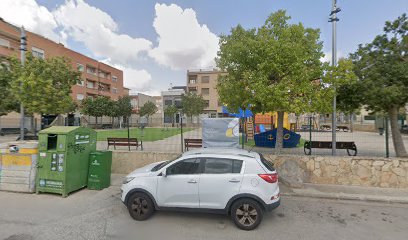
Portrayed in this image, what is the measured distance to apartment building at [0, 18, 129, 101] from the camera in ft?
96.9

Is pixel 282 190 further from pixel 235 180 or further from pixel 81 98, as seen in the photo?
pixel 81 98

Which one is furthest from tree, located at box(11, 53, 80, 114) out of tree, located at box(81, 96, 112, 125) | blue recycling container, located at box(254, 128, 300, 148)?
tree, located at box(81, 96, 112, 125)

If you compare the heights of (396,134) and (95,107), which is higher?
(95,107)

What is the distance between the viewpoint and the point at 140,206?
4.76 metres

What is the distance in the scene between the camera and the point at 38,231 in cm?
421

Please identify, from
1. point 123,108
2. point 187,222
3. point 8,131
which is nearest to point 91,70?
point 123,108

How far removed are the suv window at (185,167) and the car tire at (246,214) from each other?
1.13 metres

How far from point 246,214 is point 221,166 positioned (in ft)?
3.59

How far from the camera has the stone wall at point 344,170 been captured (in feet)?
22.8

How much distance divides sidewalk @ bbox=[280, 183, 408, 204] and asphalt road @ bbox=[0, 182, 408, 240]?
0.20 m

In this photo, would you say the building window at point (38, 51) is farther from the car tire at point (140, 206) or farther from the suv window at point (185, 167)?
the suv window at point (185, 167)

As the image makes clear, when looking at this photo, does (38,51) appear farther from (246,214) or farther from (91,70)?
(246,214)

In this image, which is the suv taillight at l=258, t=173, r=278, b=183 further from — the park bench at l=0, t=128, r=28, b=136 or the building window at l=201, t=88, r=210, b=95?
the building window at l=201, t=88, r=210, b=95

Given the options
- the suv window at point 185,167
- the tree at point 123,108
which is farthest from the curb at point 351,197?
the tree at point 123,108
